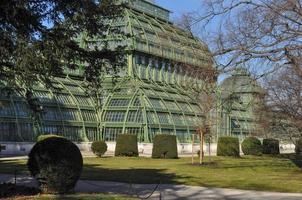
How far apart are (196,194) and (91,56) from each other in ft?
21.9

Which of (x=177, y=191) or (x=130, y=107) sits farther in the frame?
(x=130, y=107)

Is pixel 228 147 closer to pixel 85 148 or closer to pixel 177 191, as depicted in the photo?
pixel 85 148

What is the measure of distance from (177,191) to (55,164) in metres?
5.34

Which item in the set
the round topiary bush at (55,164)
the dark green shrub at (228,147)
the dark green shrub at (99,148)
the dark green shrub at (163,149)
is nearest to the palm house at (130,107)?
the dark green shrub at (228,147)

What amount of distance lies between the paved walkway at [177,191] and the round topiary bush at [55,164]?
2.09 m

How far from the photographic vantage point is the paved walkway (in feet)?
60.5

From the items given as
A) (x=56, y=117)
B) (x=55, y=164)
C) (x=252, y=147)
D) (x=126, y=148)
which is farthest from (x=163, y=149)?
A: (x=55, y=164)

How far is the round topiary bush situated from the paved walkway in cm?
209

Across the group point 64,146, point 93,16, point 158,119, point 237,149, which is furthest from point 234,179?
point 158,119

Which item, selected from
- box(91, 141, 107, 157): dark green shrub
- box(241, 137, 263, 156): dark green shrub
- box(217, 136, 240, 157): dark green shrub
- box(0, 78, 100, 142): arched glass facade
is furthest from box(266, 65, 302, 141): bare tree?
box(0, 78, 100, 142): arched glass facade

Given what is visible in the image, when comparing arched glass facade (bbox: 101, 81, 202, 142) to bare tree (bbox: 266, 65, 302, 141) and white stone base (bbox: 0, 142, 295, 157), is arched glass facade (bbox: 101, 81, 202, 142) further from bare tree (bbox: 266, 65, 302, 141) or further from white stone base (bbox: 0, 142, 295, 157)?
bare tree (bbox: 266, 65, 302, 141)

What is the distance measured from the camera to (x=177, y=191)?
20234mm

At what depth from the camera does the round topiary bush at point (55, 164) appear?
1681 centimetres

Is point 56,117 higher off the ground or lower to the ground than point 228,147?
higher
